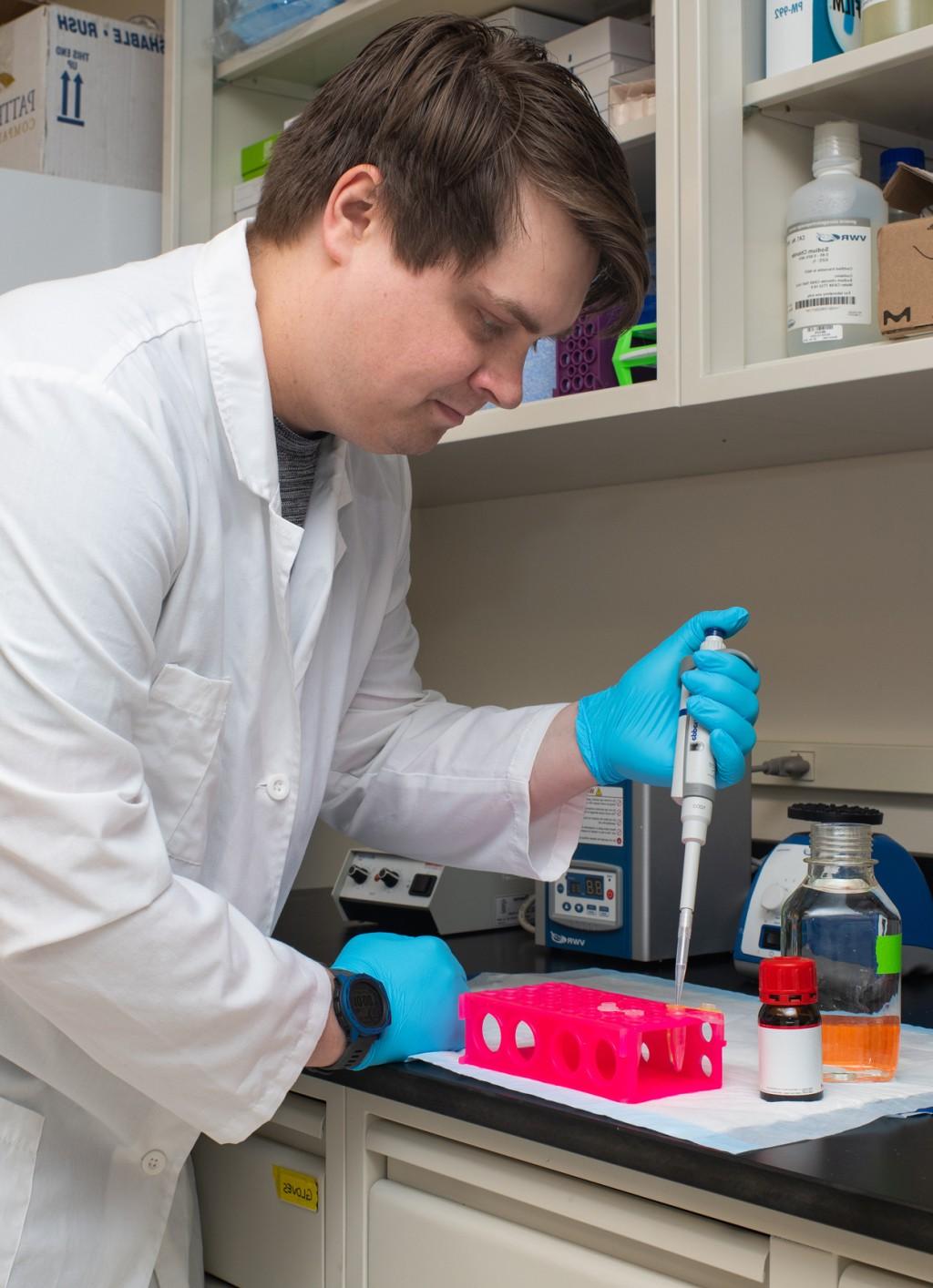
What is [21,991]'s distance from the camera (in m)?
0.98

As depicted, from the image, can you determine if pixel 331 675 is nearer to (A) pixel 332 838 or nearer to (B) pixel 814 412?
(B) pixel 814 412

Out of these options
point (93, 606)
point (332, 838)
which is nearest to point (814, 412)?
point (93, 606)

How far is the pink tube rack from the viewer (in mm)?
1026

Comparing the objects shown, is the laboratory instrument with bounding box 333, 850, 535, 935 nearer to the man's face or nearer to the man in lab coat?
the man in lab coat

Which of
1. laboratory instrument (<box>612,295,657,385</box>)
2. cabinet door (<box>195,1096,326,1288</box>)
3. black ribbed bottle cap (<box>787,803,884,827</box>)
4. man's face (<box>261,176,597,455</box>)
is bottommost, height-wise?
cabinet door (<box>195,1096,326,1288</box>)

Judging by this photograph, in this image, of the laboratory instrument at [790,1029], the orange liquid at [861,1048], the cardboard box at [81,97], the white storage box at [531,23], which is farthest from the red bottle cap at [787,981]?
the cardboard box at [81,97]

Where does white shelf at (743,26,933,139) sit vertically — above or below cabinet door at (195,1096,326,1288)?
above

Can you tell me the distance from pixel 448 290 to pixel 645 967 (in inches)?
30.6

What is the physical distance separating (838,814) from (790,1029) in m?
0.21

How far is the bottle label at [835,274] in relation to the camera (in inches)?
52.1

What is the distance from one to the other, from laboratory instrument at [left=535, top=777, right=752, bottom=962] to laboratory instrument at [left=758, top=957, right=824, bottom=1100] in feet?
1.60

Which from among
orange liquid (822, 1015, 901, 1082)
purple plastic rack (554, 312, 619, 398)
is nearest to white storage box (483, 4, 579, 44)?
purple plastic rack (554, 312, 619, 398)

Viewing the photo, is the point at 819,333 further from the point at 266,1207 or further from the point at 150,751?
the point at 266,1207

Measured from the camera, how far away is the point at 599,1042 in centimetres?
104
